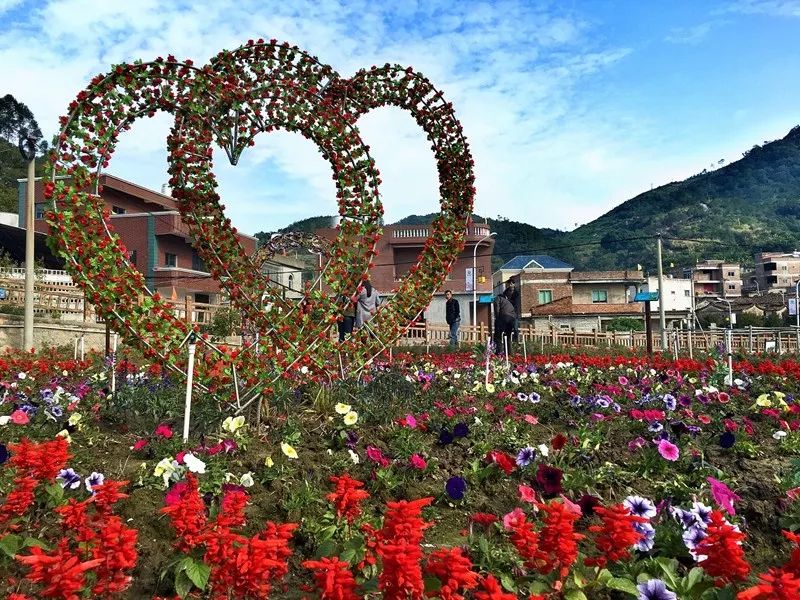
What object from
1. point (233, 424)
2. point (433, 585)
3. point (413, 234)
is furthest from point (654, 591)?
point (413, 234)

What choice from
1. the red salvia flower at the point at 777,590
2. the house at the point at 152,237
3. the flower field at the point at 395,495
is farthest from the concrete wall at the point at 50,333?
the house at the point at 152,237

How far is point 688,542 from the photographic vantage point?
255 centimetres

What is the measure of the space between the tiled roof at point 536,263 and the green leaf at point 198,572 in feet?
196

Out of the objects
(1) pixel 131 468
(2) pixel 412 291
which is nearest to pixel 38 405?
(1) pixel 131 468

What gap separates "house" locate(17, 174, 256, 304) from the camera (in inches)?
1496

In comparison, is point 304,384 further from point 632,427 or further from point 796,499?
point 796,499

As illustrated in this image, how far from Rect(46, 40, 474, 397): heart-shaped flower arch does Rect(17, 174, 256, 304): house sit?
105ft

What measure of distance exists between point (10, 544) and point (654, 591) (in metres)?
2.48

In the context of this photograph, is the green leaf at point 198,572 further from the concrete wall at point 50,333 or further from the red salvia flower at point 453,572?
the concrete wall at point 50,333

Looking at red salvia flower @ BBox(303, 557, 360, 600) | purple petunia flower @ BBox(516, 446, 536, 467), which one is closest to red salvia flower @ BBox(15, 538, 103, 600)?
red salvia flower @ BBox(303, 557, 360, 600)

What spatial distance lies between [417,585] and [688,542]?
1337mm

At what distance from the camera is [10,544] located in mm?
2658

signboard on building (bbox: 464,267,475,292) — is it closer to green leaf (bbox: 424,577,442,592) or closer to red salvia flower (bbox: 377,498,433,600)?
green leaf (bbox: 424,577,442,592)

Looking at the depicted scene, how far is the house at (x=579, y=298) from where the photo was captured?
177 ft
